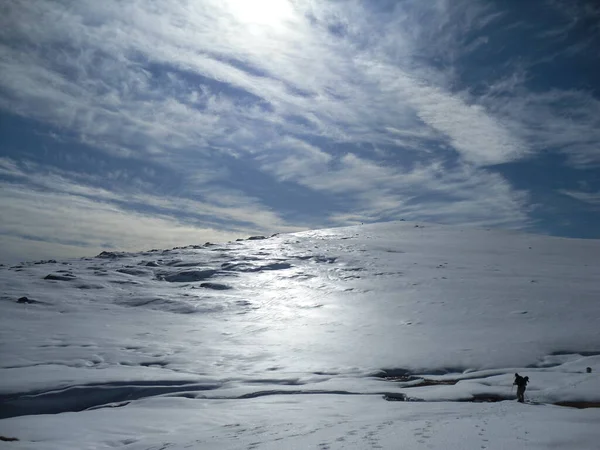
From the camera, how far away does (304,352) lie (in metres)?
14.9

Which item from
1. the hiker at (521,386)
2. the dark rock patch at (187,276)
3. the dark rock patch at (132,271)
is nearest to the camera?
the hiker at (521,386)

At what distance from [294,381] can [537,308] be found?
37.6ft

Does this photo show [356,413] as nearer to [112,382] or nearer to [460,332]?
[112,382]

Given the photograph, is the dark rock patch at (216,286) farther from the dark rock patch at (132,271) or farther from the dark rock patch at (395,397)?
the dark rock patch at (395,397)

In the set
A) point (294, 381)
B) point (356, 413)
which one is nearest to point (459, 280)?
point (294, 381)

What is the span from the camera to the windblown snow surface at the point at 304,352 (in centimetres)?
760

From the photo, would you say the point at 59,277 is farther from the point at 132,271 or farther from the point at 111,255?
the point at 111,255

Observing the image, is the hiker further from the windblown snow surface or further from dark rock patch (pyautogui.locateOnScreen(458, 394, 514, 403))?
dark rock patch (pyautogui.locateOnScreen(458, 394, 514, 403))

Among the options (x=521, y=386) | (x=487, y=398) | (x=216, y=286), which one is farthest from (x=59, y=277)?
(x=521, y=386)

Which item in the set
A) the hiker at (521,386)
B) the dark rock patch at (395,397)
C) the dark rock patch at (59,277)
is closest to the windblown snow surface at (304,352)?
the dark rock patch at (395,397)

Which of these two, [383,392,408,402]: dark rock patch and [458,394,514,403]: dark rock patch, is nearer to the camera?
[458,394,514,403]: dark rock patch

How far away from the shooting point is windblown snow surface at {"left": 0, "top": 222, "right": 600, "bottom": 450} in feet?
24.9

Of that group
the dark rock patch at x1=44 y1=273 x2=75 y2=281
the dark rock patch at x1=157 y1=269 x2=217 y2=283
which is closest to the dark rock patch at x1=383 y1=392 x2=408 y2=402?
the dark rock patch at x1=157 y1=269 x2=217 y2=283

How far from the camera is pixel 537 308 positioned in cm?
1844
